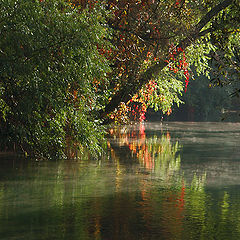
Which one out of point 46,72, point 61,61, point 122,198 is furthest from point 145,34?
point 122,198

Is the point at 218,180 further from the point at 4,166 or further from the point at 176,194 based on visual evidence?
the point at 4,166

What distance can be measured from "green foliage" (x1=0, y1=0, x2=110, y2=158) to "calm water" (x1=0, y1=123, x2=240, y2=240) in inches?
A: 41.0

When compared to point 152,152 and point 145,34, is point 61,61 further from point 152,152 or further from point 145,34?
point 152,152

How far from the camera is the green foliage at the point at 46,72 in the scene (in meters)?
16.9

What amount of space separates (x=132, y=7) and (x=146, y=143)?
8.76m

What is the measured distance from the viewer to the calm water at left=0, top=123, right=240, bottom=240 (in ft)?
35.3

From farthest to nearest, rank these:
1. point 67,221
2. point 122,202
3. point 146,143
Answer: point 146,143 < point 122,202 < point 67,221

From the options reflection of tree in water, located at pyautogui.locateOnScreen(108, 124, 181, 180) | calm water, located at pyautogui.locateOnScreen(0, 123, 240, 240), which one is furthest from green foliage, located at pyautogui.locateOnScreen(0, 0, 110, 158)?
reflection of tree in water, located at pyautogui.locateOnScreen(108, 124, 181, 180)

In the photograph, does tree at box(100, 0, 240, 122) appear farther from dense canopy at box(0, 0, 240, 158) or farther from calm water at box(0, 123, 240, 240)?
calm water at box(0, 123, 240, 240)

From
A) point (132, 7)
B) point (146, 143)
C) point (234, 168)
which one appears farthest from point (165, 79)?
point (234, 168)

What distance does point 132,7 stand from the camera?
75.8ft

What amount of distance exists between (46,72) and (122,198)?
5300 millimetres

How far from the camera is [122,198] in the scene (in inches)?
551

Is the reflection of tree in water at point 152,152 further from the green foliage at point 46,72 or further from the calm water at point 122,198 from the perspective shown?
the green foliage at point 46,72
